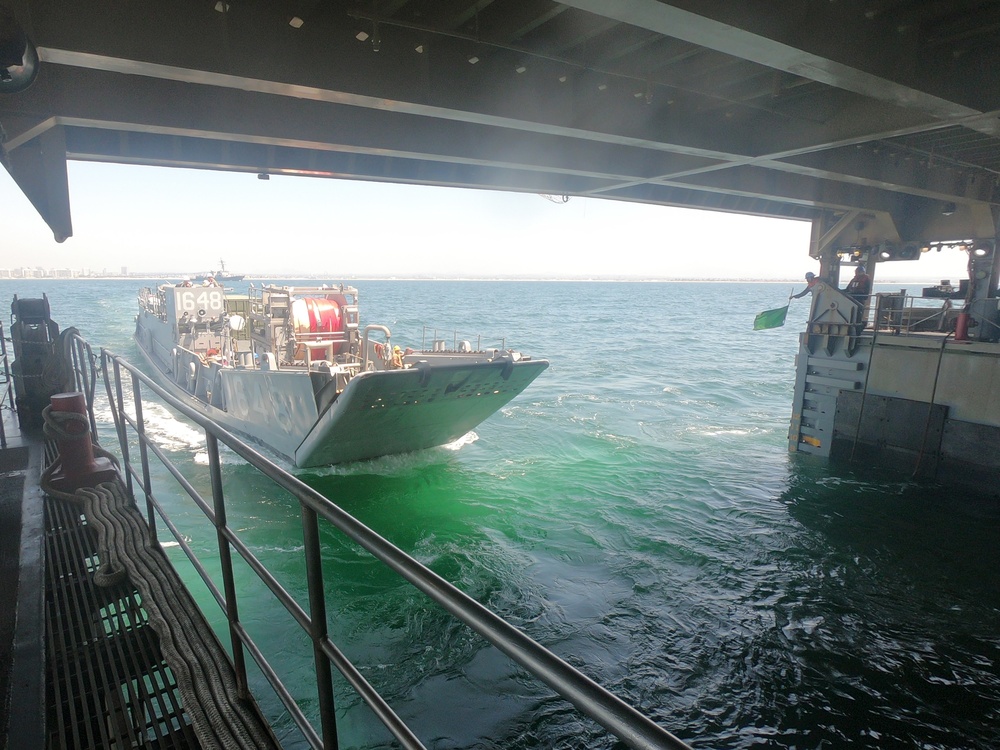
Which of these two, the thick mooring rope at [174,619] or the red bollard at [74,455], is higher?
the red bollard at [74,455]

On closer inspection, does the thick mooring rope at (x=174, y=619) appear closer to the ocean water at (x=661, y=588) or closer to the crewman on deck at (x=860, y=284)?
the ocean water at (x=661, y=588)

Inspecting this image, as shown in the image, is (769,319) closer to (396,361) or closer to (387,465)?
(396,361)

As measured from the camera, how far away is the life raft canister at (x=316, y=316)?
17.5 meters

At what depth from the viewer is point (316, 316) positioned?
17.8 m

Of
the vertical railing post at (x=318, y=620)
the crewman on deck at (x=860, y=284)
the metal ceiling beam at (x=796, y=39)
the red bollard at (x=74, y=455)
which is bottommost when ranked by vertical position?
the red bollard at (x=74, y=455)

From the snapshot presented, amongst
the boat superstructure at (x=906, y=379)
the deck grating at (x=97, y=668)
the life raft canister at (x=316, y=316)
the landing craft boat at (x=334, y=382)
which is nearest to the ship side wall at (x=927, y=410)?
the boat superstructure at (x=906, y=379)

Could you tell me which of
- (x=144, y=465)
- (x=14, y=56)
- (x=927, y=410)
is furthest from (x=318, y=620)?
(x=927, y=410)

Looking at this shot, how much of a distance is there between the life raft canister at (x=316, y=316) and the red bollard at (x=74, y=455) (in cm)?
1207

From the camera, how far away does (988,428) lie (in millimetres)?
12938

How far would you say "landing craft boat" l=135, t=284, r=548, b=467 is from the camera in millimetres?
13672

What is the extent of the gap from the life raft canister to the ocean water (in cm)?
458

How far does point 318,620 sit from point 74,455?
4962mm

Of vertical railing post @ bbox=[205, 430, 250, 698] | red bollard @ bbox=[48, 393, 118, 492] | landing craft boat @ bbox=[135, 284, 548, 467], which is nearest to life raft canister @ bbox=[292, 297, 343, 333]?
landing craft boat @ bbox=[135, 284, 548, 467]

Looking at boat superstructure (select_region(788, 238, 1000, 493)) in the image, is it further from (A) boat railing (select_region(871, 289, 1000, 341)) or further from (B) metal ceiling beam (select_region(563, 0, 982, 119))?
(B) metal ceiling beam (select_region(563, 0, 982, 119))
